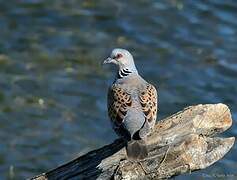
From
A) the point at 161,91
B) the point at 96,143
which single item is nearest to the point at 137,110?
the point at 96,143

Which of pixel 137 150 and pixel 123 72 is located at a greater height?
pixel 123 72

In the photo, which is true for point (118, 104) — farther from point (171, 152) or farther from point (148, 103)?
point (171, 152)

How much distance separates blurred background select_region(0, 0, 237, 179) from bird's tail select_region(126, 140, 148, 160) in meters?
3.73

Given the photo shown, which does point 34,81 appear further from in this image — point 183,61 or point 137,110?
point 137,110

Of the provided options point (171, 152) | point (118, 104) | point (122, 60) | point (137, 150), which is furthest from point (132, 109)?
point (122, 60)

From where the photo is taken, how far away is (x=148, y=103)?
7.09 metres

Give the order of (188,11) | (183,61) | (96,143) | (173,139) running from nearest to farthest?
(173,139) → (96,143) → (183,61) → (188,11)

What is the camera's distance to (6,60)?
12414mm

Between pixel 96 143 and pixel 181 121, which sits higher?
pixel 181 121

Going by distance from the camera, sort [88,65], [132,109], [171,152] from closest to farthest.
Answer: [171,152], [132,109], [88,65]

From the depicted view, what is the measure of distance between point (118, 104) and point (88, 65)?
5.47 meters

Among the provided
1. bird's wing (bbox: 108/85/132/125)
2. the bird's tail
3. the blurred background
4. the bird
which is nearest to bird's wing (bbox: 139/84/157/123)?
the bird

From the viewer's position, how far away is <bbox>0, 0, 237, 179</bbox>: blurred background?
1091 cm

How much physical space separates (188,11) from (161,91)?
2655mm
